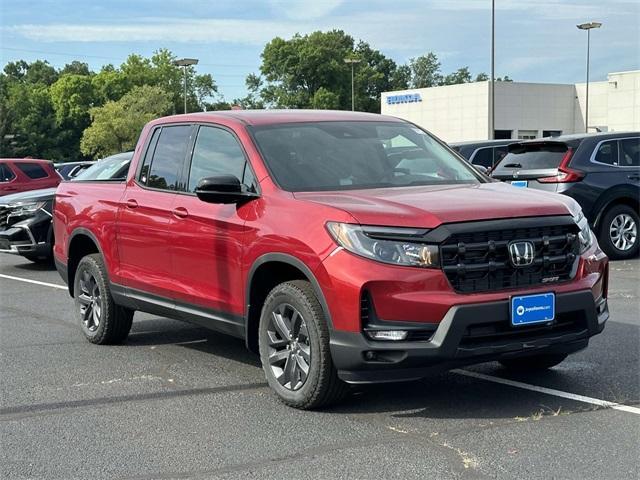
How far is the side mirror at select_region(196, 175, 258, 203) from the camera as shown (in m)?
5.46

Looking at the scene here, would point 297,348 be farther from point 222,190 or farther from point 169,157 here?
point 169,157

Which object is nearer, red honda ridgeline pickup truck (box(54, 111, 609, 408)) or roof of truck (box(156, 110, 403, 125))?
red honda ridgeline pickup truck (box(54, 111, 609, 408))

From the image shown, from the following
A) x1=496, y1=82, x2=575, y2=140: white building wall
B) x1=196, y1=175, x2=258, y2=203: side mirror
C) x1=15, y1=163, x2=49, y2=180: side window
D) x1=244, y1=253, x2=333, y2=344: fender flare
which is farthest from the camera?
x1=496, y1=82, x2=575, y2=140: white building wall

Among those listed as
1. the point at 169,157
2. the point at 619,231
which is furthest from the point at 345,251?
the point at 619,231

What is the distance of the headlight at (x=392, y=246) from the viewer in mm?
4695

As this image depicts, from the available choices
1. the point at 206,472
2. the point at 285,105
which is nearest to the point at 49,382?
the point at 206,472

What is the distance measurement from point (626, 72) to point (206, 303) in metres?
50.9

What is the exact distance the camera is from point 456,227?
15.6ft

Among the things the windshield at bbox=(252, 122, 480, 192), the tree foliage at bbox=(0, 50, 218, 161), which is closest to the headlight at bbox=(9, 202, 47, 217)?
the windshield at bbox=(252, 122, 480, 192)

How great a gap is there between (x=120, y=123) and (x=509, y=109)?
38240mm

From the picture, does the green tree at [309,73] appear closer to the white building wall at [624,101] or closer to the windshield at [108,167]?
the white building wall at [624,101]

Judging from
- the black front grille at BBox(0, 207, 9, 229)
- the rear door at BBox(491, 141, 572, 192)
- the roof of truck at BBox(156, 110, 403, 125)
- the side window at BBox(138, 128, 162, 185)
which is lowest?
the black front grille at BBox(0, 207, 9, 229)

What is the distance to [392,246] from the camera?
4.73 meters

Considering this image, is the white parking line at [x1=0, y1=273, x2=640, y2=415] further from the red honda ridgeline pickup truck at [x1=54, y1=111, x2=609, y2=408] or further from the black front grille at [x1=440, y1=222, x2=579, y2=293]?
Answer: the black front grille at [x1=440, y1=222, x2=579, y2=293]
